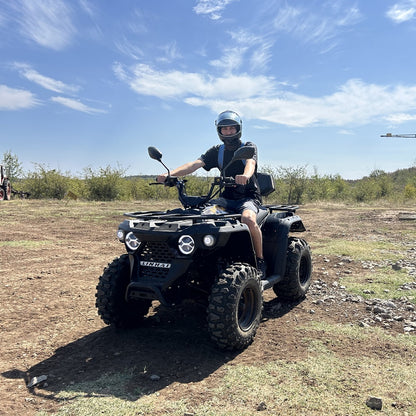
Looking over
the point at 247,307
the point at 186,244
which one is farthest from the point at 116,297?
the point at 247,307

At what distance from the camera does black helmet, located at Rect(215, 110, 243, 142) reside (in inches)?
185

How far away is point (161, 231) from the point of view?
358 centimetres

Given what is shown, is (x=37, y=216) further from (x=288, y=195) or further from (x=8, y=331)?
(x=288, y=195)

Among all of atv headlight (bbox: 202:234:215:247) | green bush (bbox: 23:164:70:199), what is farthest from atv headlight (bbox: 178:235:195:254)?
green bush (bbox: 23:164:70:199)

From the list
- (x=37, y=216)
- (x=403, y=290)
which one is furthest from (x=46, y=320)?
(x=37, y=216)

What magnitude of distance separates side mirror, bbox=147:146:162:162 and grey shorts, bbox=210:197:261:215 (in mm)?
814

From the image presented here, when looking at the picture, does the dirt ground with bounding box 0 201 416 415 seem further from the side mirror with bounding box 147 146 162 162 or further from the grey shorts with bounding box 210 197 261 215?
the side mirror with bounding box 147 146 162 162

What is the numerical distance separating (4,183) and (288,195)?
21868 millimetres

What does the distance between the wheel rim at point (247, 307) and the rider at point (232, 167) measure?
0.47 meters

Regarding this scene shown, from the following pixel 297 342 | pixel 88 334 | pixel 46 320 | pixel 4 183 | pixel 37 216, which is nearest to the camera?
pixel 297 342

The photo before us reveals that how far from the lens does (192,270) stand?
3.87 meters

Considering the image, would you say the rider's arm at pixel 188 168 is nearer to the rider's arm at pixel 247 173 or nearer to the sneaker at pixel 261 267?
the rider's arm at pixel 247 173

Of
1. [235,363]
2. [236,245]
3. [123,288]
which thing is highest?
[236,245]

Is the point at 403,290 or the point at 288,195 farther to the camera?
the point at 288,195
